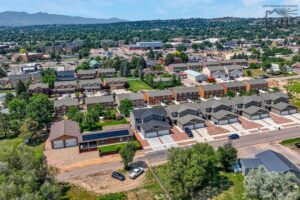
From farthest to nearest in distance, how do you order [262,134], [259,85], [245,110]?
1. [259,85]
2. [245,110]
3. [262,134]

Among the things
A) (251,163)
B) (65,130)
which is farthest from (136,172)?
(65,130)

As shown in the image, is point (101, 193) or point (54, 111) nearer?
point (101, 193)

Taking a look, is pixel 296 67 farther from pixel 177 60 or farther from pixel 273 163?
pixel 273 163

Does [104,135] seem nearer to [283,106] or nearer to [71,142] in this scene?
[71,142]

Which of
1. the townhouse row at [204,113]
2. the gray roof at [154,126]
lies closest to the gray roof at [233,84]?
the townhouse row at [204,113]

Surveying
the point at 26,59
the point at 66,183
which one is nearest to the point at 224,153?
the point at 66,183

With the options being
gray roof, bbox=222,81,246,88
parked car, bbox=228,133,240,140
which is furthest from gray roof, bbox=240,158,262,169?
gray roof, bbox=222,81,246,88

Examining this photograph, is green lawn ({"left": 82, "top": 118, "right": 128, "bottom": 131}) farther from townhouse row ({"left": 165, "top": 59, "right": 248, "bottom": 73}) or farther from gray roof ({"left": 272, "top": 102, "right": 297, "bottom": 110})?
townhouse row ({"left": 165, "top": 59, "right": 248, "bottom": 73})

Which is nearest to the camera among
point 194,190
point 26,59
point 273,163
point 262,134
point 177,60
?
point 194,190
